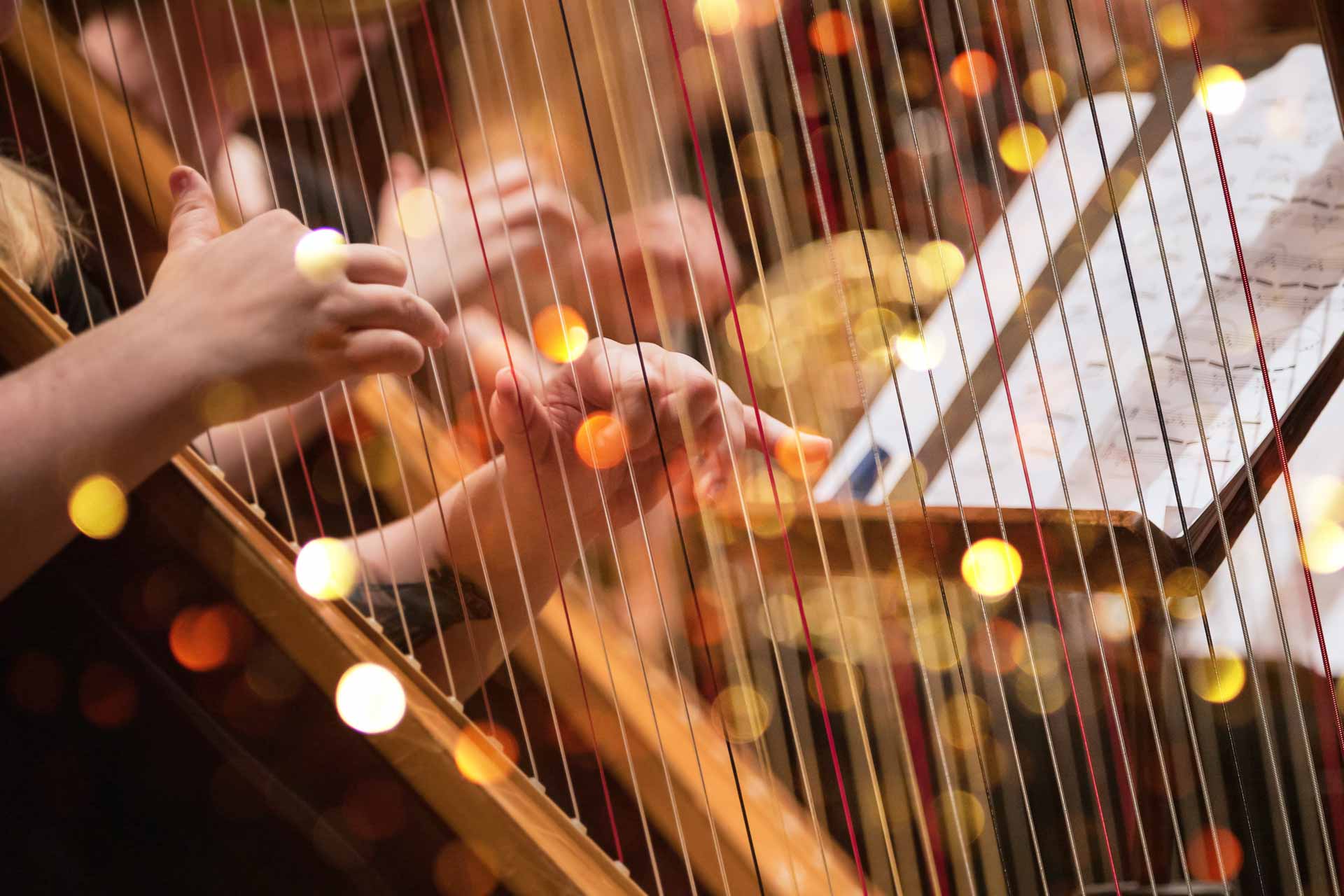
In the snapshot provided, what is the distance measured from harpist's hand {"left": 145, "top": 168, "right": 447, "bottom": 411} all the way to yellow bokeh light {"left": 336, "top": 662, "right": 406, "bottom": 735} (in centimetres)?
22

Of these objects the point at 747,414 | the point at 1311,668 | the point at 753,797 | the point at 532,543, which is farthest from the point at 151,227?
the point at 1311,668

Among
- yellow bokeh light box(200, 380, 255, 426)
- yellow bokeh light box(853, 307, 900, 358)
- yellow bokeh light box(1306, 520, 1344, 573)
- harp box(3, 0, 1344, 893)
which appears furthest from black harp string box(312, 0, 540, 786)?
yellow bokeh light box(1306, 520, 1344, 573)

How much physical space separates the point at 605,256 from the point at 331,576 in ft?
1.11

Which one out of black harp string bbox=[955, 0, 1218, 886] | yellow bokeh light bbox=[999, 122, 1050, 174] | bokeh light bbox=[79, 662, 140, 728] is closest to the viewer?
black harp string bbox=[955, 0, 1218, 886]

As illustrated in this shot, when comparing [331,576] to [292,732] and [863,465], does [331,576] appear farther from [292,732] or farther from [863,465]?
[863,465]

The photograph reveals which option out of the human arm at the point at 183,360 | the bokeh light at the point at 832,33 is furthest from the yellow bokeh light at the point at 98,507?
the bokeh light at the point at 832,33

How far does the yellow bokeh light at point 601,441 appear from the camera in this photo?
2.49 ft

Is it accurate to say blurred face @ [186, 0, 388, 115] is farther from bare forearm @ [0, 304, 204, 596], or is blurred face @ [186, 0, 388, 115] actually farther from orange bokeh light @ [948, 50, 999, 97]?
orange bokeh light @ [948, 50, 999, 97]

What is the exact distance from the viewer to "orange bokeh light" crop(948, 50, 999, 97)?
94 cm

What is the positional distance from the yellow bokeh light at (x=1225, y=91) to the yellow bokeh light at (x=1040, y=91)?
5.0 inches

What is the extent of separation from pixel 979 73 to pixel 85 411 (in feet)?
2.37

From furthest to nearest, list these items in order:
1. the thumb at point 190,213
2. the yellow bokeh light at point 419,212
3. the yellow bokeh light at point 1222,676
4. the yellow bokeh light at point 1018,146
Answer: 1. the yellow bokeh light at point 1222,676
2. the yellow bokeh light at point 1018,146
3. the yellow bokeh light at point 419,212
4. the thumb at point 190,213

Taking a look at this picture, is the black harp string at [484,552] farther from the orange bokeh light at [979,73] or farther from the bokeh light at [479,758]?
the orange bokeh light at [979,73]

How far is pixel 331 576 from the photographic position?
82 centimetres
